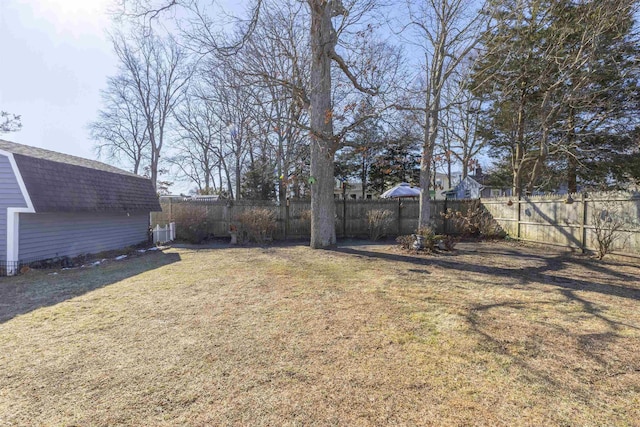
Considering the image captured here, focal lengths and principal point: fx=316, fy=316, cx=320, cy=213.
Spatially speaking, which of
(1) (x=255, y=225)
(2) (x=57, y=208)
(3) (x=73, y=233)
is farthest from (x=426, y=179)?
(3) (x=73, y=233)

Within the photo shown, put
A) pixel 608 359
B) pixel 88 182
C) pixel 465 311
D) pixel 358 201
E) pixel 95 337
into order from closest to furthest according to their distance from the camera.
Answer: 1. pixel 608 359
2. pixel 95 337
3. pixel 465 311
4. pixel 88 182
5. pixel 358 201

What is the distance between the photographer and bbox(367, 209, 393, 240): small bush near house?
1245 centimetres

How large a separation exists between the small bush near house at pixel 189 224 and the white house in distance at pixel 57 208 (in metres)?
1.45

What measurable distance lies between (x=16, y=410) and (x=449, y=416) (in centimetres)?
281

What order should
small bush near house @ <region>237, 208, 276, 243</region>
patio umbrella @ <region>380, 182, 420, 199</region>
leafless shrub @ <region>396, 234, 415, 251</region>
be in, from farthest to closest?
patio umbrella @ <region>380, 182, 420, 199</region> → small bush near house @ <region>237, 208, 276, 243</region> → leafless shrub @ <region>396, 234, 415, 251</region>

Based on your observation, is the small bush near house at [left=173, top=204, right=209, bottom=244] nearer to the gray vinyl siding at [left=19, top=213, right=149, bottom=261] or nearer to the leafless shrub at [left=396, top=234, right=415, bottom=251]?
the gray vinyl siding at [left=19, top=213, right=149, bottom=261]

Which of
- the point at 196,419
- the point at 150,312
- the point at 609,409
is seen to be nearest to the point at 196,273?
the point at 150,312

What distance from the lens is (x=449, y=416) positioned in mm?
1994

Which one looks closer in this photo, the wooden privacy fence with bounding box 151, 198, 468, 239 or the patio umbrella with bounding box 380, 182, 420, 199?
the wooden privacy fence with bounding box 151, 198, 468, 239

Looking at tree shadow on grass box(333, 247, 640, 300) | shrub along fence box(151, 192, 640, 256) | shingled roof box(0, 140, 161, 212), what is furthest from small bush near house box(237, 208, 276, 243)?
tree shadow on grass box(333, 247, 640, 300)

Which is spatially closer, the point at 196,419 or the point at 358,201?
the point at 196,419

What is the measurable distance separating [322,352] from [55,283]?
568 cm

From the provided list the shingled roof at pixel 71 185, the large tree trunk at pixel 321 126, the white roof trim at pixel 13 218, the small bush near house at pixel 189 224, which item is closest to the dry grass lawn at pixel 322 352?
the white roof trim at pixel 13 218

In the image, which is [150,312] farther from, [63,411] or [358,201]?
[358,201]
